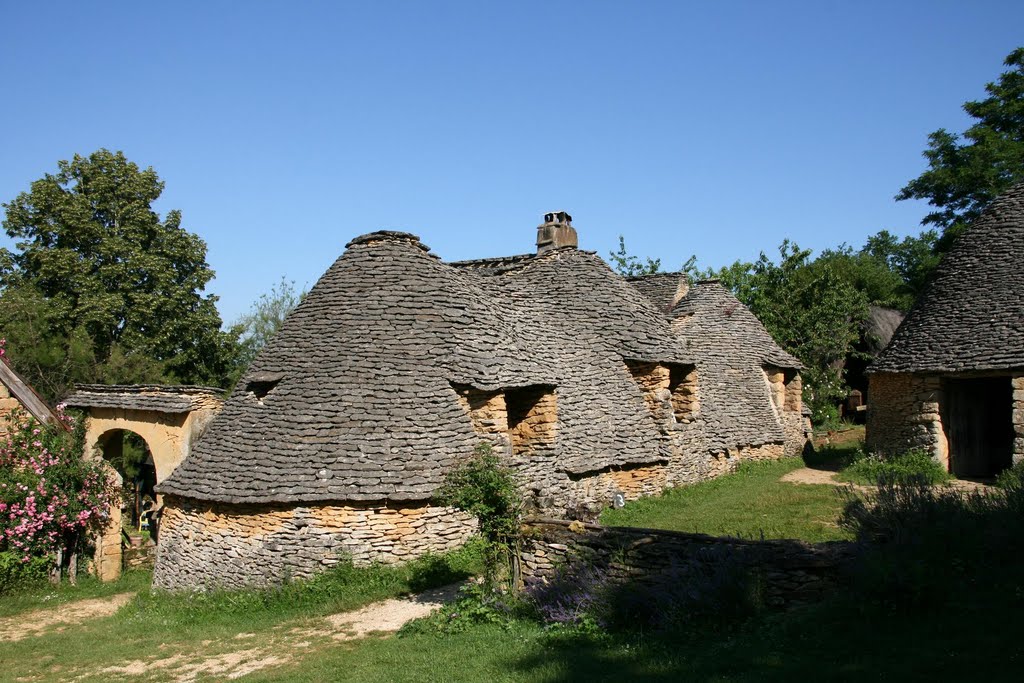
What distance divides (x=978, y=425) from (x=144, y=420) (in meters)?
18.0

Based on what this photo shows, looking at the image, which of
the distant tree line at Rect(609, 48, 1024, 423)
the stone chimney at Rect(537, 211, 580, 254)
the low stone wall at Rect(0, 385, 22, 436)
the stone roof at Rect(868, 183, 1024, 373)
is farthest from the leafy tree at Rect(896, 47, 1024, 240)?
the low stone wall at Rect(0, 385, 22, 436)

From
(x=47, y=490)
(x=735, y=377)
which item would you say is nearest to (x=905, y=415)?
(x=735, y=377)

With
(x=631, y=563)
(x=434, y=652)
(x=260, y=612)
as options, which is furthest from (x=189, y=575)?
(x=631, y=563)

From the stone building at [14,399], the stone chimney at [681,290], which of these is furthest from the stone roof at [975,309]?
the stone building at [14,399]

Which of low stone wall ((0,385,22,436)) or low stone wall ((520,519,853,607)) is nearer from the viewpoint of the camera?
low stone wall ((520,519,853,607))

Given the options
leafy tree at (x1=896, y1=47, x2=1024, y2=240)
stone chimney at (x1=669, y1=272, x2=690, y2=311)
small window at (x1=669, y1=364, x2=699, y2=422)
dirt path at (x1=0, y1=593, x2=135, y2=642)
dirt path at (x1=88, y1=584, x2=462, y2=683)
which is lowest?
dirt path at (x1=0, y1=593, x2=135, y2=642)

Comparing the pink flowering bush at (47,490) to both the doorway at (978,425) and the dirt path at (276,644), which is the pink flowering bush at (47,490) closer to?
the dirt path at (276,644)

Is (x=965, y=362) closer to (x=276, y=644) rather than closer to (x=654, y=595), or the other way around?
(x=654, y=595)

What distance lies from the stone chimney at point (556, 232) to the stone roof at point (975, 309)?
318 inches

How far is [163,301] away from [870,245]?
216 ft

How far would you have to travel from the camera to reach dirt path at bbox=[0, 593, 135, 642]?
12.2 meters

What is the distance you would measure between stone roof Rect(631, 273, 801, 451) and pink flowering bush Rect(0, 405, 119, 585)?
46.0ft

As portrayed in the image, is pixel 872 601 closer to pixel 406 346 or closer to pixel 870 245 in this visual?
pixel 406 346

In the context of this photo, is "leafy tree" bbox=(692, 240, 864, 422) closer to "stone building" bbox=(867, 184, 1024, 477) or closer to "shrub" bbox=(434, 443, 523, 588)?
"stone building" bbox=(867, 184, 1024, 477)
